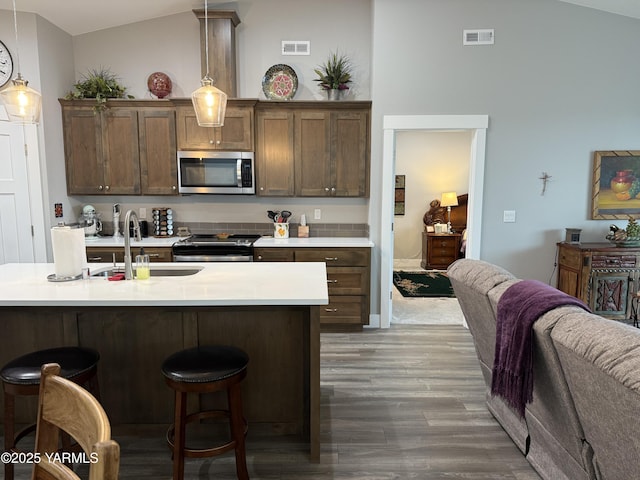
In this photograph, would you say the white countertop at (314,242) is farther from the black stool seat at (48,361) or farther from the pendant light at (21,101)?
the black stool seat at (48,361)

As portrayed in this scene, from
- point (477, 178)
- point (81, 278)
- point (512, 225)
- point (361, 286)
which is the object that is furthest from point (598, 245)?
point (81, 278)

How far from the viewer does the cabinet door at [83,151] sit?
4.36 meters

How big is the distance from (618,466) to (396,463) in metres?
1.10

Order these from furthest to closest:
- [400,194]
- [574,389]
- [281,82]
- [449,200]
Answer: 1. [400,194]
2. [449,200]
3. [281,82]
4. [574,389]

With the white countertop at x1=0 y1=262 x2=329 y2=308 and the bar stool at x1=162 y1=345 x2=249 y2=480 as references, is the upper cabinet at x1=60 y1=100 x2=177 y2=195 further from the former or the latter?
the bar stool at x1=162 y1=345 x2=249 y2=480

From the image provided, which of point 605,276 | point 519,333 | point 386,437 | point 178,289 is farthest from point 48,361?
point 605,276

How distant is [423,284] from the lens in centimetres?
649

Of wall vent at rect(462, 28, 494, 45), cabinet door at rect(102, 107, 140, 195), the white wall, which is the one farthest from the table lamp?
cabinet door at rect(102, 107, 140, 195)

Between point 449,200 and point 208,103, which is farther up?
point 208,103

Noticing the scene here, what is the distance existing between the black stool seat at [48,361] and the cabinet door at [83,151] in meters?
2.81

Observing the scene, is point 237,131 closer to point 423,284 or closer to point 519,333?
point 519,333

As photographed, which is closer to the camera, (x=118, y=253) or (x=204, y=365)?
(x=204, y=365)

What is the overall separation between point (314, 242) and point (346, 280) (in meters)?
0.52

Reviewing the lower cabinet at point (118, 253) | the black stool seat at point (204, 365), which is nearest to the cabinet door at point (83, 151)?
the lower cabinet at point (118, 253)
